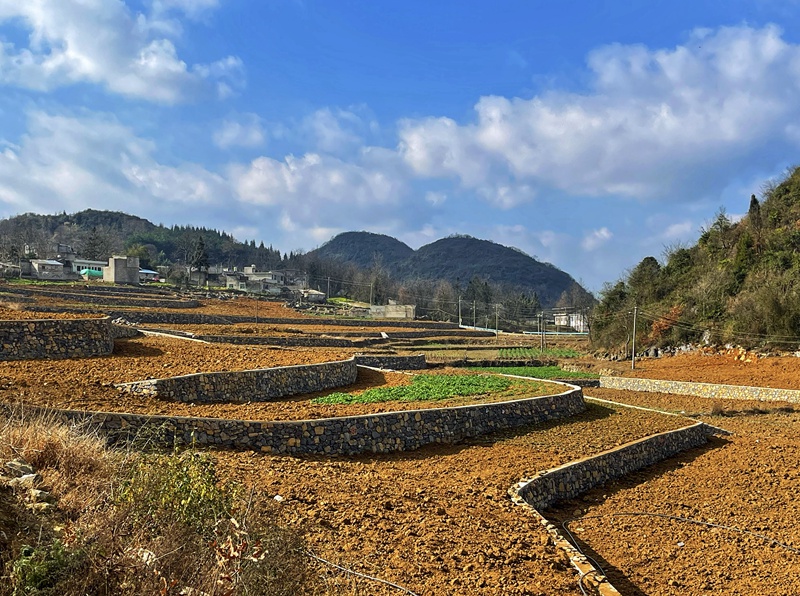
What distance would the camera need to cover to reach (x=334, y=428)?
1299cm

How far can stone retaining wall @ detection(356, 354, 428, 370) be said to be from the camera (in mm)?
32094

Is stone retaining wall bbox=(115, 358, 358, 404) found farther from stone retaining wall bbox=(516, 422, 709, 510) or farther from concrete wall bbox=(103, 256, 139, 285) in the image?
concrete wall bbox=(103, 256, 139, 285)

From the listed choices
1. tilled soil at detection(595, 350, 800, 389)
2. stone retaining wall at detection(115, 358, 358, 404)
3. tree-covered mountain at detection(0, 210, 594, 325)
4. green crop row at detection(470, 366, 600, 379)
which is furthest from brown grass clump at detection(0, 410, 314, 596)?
tree-covered mountain at detection(0, 210, 594, 325)

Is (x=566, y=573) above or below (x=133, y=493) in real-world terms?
below

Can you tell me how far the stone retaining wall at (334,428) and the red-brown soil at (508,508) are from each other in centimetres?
51

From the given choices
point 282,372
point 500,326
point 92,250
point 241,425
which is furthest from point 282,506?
point 92,250

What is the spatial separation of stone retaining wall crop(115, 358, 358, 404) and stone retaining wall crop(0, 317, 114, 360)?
17.8 ft

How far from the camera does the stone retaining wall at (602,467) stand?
38.7ft

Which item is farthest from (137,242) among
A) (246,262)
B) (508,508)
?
(508,508)

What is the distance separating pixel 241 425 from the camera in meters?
11.8

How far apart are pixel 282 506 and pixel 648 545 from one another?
6.43 meters

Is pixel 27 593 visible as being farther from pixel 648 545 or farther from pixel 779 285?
pixel 779 285

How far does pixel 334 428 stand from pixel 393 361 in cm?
2068

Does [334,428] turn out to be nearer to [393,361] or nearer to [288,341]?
[393,361]
